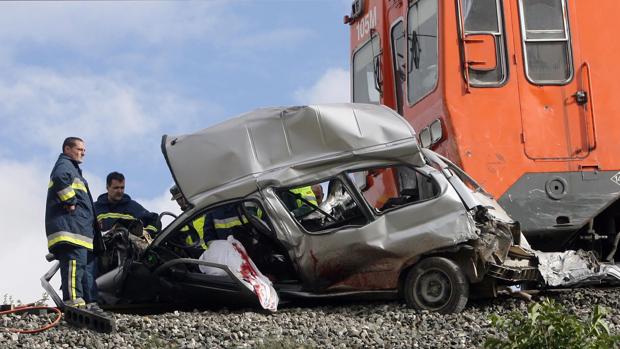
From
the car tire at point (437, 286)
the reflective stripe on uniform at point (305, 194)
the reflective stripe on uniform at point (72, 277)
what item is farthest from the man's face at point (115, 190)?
the car tire at point (437, 286)

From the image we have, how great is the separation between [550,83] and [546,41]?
445mm

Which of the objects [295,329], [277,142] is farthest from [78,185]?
[295,329]

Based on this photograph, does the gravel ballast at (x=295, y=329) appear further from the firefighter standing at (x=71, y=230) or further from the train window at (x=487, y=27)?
the train window at (x=487, y=27)

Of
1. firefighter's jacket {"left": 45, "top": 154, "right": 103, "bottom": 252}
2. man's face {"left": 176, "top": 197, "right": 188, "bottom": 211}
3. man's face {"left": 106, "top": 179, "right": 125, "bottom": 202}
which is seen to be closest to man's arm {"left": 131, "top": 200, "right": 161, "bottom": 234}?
man's face {"left": 106, "top": 179, "right": 125, "bottom": 202}

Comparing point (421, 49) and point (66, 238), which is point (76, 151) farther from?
point (421, 49)

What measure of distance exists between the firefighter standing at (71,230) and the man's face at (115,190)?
1251mm

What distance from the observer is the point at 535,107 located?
9953mm

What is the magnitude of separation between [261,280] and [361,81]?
4.49 meters

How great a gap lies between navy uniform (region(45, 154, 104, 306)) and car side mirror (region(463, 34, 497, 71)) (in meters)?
→ 3.87

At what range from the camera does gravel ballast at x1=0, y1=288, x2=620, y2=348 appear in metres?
7.30

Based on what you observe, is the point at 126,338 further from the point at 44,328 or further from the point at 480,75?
the point at 480,75

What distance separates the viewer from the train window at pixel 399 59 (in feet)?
37.1

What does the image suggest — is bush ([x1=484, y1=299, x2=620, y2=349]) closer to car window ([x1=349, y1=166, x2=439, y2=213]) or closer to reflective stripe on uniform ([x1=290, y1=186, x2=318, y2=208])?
car window ([x1=349, y1=166, x2=439, y2=213])

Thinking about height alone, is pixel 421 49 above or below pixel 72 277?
above
